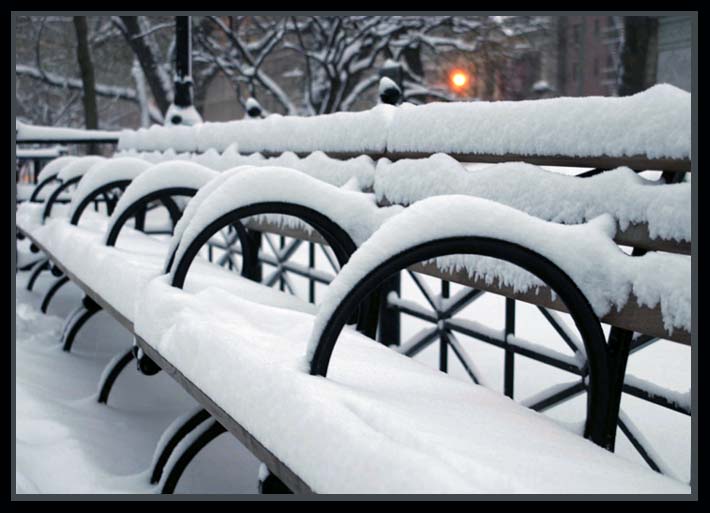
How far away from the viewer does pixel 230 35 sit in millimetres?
13047

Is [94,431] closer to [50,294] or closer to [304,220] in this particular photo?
[304,220]

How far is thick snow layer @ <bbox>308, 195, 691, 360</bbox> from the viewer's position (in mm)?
1342

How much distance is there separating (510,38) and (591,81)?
35.7m

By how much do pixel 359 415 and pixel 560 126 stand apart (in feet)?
2.90

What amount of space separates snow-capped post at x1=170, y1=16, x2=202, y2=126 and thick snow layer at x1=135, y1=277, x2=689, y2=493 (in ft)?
16.4

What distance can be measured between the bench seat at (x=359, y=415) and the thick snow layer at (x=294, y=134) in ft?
2.90

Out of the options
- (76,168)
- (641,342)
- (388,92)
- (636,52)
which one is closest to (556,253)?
(641,342)

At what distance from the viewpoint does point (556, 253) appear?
58.0 inches

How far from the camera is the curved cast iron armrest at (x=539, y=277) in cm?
134

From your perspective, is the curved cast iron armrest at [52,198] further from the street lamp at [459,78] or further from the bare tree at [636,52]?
the street lamp at [459,78]

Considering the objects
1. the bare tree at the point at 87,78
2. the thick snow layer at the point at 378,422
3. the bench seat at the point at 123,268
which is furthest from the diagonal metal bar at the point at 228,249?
the bare tree at the point at 87,78
